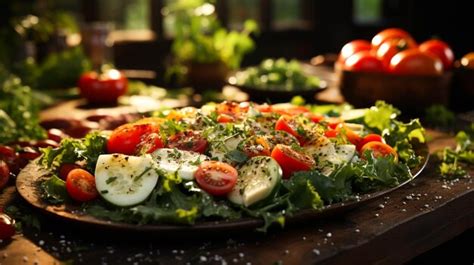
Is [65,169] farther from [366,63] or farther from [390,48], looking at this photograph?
[390,48]

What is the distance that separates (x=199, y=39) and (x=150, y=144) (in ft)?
7.21

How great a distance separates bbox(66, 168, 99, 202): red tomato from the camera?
181 cm

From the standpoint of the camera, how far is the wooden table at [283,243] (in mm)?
1652

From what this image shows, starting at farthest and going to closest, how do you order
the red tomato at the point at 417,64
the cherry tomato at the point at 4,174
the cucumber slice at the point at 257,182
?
the red tomato at the point at 417,64 < the cherry tomato at the point at 4,174 < the cucumber slice at the point at 257,182

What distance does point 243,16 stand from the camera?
356 inches

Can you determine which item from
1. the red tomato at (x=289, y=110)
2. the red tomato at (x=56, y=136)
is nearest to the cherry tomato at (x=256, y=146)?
the red tomato at (x=289, y=110)

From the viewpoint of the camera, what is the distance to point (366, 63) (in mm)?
3604

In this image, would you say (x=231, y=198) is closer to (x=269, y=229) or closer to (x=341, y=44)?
(x=269, y=229)

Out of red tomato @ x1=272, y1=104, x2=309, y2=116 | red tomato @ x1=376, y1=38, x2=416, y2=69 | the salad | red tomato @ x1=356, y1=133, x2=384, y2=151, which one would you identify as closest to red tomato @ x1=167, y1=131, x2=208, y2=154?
the salad

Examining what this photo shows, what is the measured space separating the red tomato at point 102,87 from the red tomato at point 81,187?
2195 mm

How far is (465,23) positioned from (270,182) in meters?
7.47

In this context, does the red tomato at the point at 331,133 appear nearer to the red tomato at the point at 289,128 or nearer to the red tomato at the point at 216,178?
the red tomato at the point at 289,128

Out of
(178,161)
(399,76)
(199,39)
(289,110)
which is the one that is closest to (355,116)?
(289,110)

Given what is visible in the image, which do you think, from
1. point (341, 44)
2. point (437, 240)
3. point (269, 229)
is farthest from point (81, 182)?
point (341, 44)
